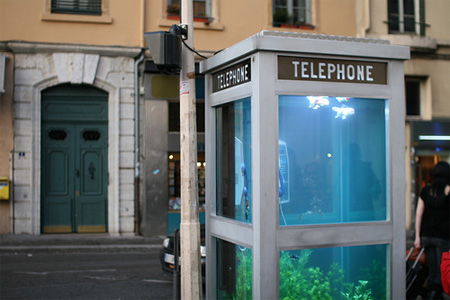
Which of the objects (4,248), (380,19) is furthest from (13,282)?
(380,19)

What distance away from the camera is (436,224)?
672 centimetres

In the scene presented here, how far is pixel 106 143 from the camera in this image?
15.4 metres

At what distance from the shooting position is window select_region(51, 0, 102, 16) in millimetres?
15156

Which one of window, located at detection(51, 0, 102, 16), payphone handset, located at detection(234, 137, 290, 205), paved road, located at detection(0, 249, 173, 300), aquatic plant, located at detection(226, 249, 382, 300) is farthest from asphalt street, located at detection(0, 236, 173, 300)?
window, located at detection(51, 0, 102, 16)

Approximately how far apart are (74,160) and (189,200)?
9.97m

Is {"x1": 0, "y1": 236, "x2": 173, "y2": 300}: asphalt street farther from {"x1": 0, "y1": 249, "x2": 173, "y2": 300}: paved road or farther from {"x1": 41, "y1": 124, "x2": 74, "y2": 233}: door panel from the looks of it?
{"x1": 41, "y1": 124, "x2": 74, "y2": 233}: door panel

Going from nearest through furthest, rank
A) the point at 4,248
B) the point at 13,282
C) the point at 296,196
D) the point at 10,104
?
the point at 296,196, the point at 13,282, the point at 4,248, the point at 10,104

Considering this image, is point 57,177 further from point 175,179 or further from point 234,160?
point 234,160

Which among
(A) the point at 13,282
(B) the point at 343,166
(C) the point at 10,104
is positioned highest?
(C) the point at 10,104

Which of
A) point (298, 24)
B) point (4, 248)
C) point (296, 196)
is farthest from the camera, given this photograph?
point (298, 24)

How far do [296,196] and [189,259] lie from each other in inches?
50.3

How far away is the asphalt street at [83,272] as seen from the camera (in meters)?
8.59

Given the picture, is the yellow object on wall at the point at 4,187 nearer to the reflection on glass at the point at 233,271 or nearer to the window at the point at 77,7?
the window at the point at 77,7

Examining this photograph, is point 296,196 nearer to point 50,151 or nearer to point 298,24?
point 50,151
